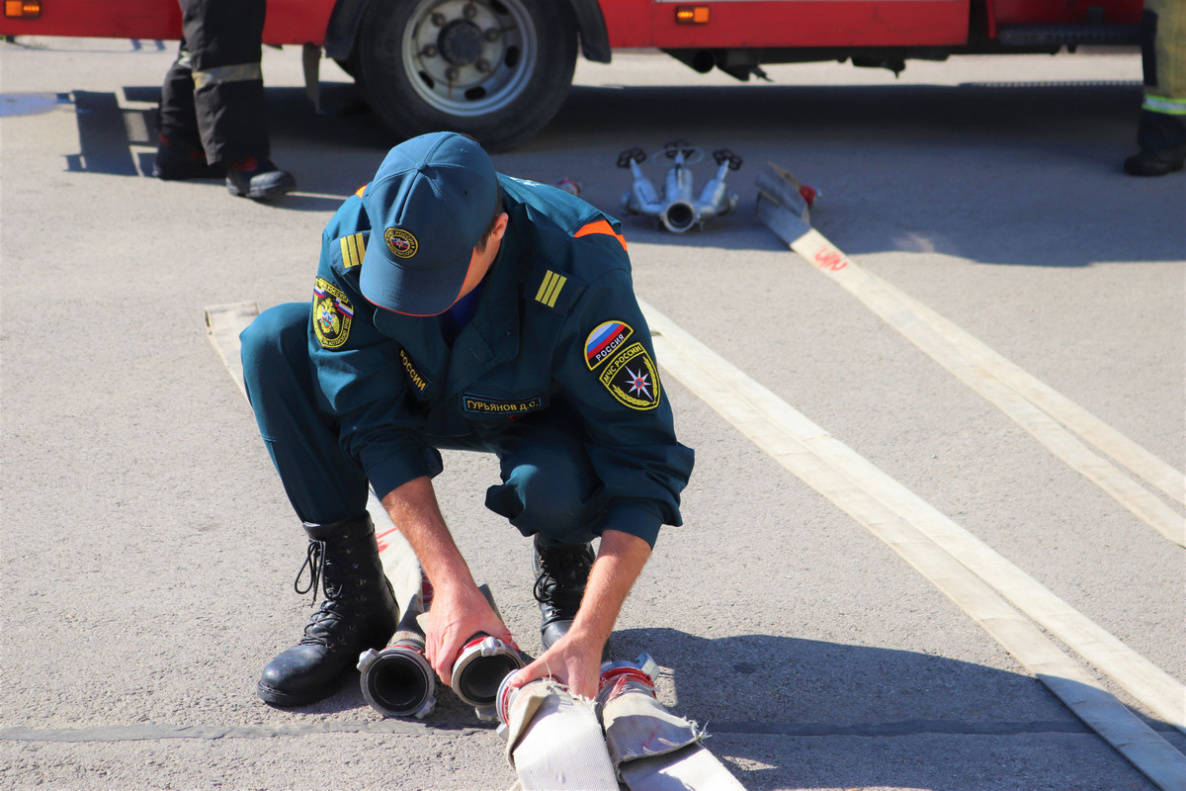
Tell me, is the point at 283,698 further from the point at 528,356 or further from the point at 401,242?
the point at 401,242

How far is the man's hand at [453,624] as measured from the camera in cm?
199

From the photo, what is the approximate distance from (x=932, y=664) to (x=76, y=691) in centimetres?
177

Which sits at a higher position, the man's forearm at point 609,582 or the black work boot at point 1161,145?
the man's forearm at point 609,582

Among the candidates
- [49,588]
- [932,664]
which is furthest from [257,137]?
[932,664]

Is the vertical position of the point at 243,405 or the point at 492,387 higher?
the point at 492,387

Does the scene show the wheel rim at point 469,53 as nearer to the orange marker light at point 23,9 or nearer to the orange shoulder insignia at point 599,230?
the orange marker light at point 23,9

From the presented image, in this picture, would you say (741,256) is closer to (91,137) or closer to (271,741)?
(271,741)

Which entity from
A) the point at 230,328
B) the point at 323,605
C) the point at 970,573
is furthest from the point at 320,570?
the point at 230,328

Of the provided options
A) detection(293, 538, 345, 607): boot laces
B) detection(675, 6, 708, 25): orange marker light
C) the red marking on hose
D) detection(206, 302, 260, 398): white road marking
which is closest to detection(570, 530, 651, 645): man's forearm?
detection(293, 538, 345, 607): boot laces

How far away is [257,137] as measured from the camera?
5.60 metres

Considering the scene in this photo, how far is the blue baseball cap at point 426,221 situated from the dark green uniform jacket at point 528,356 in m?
0.15

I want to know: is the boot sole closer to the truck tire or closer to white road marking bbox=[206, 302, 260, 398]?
white road marking bbox=[206, 302, 260, 398]

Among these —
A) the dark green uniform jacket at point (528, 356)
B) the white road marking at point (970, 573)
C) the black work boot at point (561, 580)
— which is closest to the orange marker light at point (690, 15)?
the white road marking at point (970, 573)

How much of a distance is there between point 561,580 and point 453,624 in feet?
1.73
